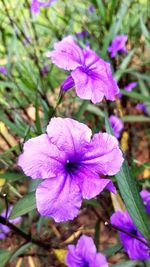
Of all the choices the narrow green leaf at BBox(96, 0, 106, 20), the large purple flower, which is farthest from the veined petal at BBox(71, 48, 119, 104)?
the narrow green leaf at BBox(96, 0, 106, 20)

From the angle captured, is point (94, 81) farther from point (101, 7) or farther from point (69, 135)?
point (101, 7)

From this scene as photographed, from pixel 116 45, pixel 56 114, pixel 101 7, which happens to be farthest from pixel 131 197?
pixel 116 45

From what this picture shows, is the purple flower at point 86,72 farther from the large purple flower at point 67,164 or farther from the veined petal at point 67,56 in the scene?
the large purple flower at point 67,164

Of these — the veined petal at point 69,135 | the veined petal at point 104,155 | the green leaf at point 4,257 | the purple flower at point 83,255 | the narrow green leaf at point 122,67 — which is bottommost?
the purple flower at point 83,255

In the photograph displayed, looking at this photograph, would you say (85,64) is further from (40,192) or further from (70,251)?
(70,251)

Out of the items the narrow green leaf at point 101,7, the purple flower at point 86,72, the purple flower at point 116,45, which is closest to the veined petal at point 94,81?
the purple flower at point 86,72

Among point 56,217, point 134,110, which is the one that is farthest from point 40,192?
point 134,110
